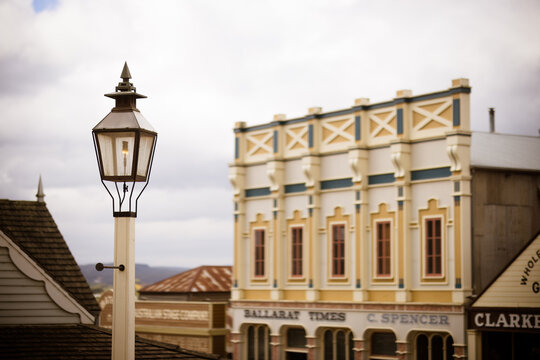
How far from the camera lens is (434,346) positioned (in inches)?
1267

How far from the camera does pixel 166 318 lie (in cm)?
4556

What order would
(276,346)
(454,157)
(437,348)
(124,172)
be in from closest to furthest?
(124,172) → (454,157) → (437,348) → (276,346)

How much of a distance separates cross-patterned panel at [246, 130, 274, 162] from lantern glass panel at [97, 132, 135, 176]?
102 ft

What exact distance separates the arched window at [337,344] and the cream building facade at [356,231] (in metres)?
0.05

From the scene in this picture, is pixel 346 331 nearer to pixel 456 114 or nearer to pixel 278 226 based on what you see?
pixel 278 226

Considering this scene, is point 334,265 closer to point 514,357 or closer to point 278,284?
point 278,284

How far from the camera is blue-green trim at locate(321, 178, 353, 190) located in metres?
36.0

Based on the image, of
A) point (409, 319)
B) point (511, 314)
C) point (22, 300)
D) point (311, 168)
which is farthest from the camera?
point (311, 168)

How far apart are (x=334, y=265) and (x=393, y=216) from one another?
12.4 feet

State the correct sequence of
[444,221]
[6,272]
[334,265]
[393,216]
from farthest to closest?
[334,265], [393,216], [444,221], [6,272]

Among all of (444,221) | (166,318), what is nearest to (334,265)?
(444,221)

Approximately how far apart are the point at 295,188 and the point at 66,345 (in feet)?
78.3

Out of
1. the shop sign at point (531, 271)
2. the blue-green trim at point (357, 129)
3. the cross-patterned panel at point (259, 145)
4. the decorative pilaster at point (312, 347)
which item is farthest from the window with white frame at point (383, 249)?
the cross-patterned panel at point (259, 145)

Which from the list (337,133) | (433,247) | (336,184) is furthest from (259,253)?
(433,247)
